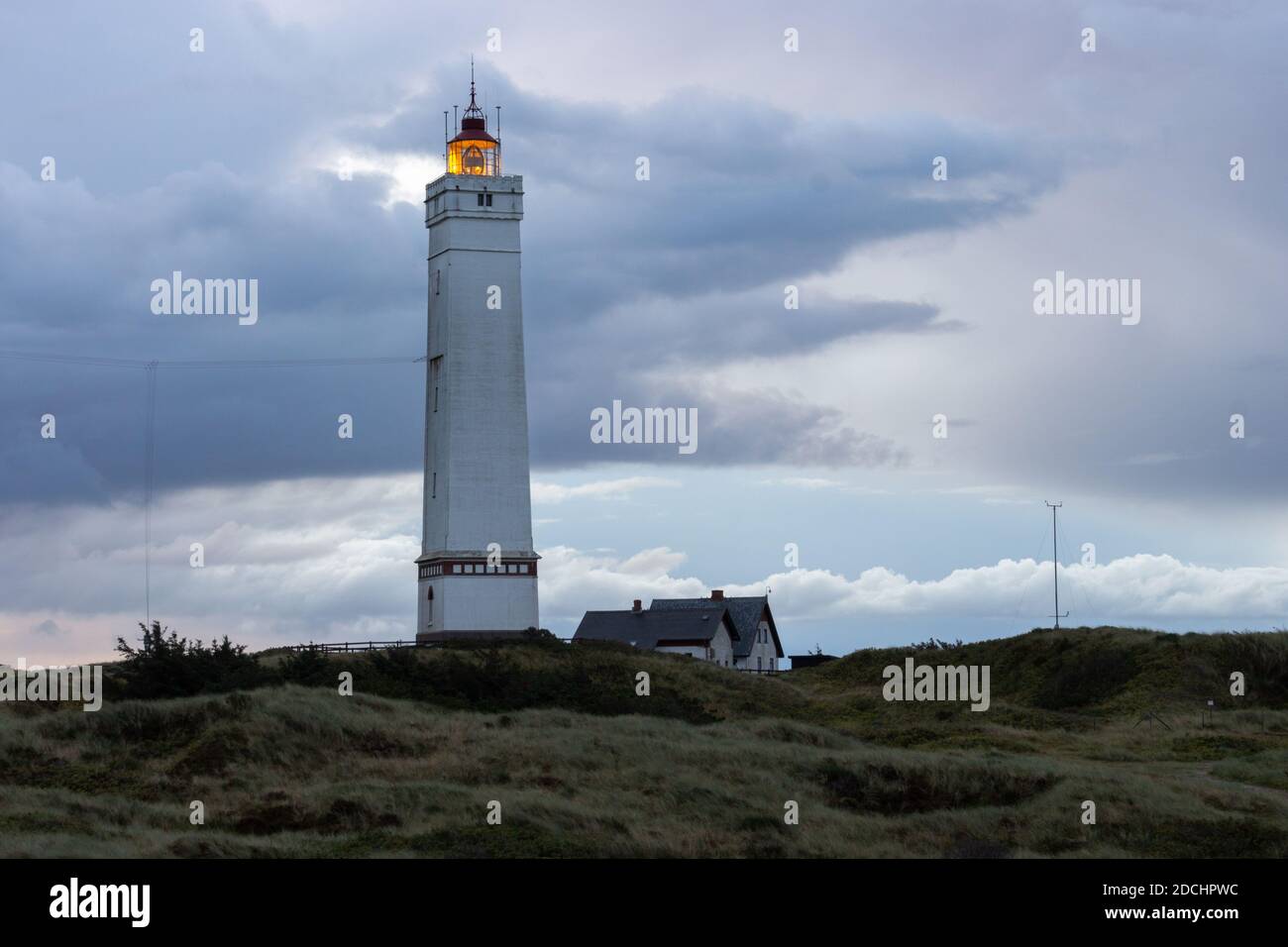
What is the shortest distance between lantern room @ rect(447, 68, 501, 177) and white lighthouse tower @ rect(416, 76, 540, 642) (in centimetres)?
87

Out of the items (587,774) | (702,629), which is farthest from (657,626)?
(587,774)

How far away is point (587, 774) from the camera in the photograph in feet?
109

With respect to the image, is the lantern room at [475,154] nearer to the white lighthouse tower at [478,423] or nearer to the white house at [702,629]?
Answer: the white lighthouse tower at [478,423]

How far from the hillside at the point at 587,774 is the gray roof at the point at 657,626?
21.6m

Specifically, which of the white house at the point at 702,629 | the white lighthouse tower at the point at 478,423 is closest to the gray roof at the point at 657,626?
the white house at the point at 702,629

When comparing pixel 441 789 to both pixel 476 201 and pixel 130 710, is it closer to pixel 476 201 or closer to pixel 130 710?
pixel 130 710

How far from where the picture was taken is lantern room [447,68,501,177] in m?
56.5

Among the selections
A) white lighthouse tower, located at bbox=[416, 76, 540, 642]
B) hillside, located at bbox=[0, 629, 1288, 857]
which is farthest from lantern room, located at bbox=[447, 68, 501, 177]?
A: hillside, located at bbox=[0, 629, 1288, 857]

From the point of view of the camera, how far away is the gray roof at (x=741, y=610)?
7838cm

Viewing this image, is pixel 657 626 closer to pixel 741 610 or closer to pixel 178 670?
pixel 741 610

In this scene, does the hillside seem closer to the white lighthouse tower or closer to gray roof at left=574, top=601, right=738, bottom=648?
the white lighthouse tower

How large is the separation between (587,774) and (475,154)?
99.4 feet

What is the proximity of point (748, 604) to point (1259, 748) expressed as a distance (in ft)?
132
